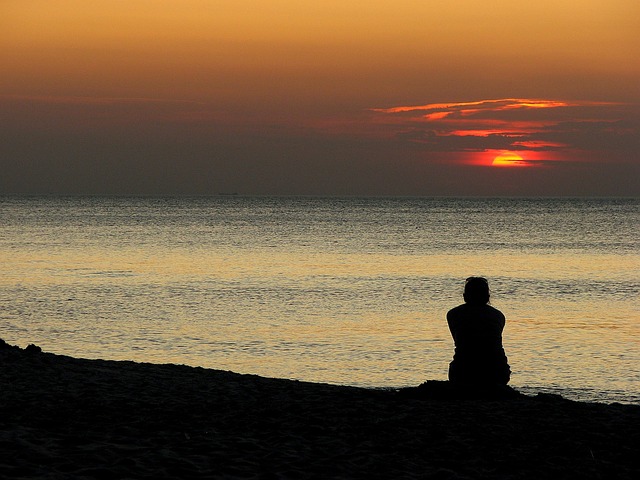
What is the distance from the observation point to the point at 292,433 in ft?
32.5

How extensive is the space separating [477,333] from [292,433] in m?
2.86

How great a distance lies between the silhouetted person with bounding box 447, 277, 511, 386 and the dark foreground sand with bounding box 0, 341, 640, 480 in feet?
1.46

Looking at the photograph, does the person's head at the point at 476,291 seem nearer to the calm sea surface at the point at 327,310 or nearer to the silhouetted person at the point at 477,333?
the silhouetted person at the point at 477,333

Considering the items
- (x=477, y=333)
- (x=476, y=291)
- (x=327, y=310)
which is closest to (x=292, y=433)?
(x=477, y=333)

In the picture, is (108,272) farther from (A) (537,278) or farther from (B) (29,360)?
(B) (29,360)

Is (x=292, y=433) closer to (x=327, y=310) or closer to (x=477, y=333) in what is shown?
→ (x=477, y=333)

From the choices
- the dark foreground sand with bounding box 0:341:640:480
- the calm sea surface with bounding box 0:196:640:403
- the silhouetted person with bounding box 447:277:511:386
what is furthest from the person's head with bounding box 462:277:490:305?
the calm sea surface with bounding box 0:196:640:403

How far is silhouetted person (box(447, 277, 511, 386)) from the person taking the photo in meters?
11.4

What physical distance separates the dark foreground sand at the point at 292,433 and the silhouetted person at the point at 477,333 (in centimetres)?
44

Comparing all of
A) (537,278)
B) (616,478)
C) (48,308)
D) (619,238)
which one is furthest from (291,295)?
A: (619,238)

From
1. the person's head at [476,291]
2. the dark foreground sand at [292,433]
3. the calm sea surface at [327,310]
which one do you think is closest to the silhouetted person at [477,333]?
the person's head at [476,291]

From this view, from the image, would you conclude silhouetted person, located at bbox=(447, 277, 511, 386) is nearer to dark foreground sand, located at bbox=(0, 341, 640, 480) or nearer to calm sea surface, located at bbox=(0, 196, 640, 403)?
dark foreground sand, located at bbox=(0, 341, 640, 480)

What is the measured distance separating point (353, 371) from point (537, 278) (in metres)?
28.9

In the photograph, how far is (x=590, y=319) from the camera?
31484mm
